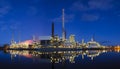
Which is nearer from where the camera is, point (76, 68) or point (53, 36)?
point (76, 68)

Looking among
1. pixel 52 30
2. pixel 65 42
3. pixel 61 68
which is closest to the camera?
pixel 61 68

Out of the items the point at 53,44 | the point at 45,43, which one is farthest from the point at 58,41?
the point at 45,43

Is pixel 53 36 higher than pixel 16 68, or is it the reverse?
pixel 53 36

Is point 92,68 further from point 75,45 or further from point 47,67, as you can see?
point 75,45

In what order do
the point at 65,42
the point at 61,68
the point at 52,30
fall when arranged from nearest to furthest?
the point at 61,68 < the point at 52,30 < the point at 65,42

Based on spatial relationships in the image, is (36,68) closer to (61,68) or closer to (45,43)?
(61,68)

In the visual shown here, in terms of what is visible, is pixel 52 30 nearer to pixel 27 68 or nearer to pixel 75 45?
pixel 75 45

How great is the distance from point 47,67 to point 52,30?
435 feet

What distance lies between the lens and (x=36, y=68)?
40094 mm

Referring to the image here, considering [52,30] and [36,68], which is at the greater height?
[52,30]

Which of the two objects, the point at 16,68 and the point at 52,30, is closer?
the point at 16,68

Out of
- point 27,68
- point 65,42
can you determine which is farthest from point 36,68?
point 65,42

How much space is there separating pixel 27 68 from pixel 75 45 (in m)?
159

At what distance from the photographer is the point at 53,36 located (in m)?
181
